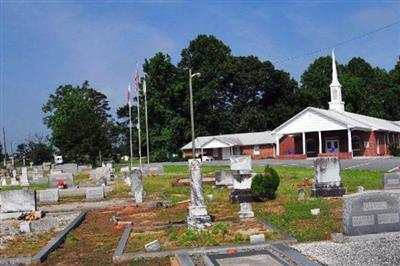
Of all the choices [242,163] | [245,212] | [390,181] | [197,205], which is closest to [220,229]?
[197,205]

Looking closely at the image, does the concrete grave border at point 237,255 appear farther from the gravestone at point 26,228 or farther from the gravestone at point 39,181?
the gravestone at point 39,181

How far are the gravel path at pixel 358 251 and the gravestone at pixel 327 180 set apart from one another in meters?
7.86

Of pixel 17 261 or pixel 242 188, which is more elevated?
pixel 242 188

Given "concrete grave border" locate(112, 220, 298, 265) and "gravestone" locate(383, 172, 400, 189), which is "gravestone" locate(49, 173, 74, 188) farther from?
"concrete grave border" locate(112, 220, 298, 265)

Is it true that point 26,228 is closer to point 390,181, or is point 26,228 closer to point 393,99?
point 390,181

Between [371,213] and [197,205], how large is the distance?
4.54 meters

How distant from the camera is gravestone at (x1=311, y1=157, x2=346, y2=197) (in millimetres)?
17953

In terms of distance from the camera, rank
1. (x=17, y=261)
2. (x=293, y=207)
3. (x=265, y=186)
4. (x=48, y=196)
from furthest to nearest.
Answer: (x=48, y=196) < (x=265, y=186) < (x=293, y=207) < (x=17, y=261)

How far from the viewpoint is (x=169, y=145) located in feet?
250

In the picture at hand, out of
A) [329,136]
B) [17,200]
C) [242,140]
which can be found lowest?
[17,200]

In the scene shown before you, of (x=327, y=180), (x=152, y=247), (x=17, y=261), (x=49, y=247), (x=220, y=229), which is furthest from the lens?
(x=327, y=180)

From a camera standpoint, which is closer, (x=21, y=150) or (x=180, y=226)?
(x=180, y=226)

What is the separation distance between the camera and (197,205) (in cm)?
1311

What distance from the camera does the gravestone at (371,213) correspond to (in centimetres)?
997
